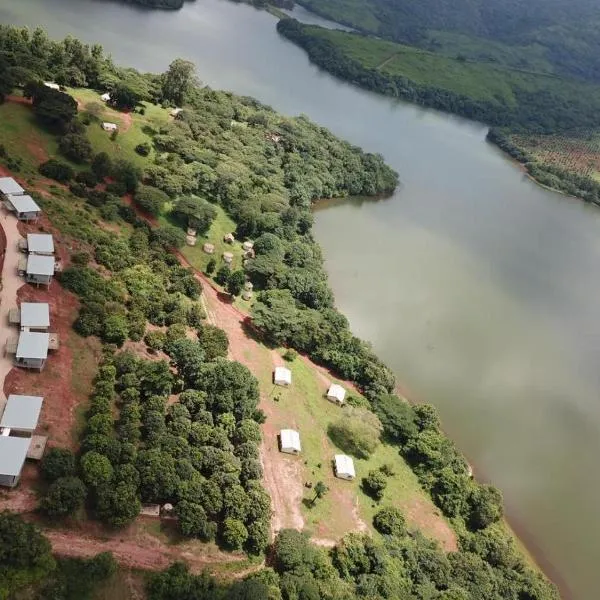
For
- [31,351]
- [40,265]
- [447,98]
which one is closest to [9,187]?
[40,265]

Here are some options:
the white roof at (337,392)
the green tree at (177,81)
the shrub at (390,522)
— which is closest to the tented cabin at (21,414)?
the white roof at (337,392)

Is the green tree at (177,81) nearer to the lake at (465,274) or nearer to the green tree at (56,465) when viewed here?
the lake at (465,274)

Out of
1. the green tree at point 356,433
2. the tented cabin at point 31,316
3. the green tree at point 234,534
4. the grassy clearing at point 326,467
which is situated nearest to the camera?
the green tree at point 234,534

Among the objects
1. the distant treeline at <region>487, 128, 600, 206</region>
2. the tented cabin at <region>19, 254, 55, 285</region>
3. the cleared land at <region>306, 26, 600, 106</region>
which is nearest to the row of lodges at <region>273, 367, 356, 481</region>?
the tented cabin at <region>19, 254, 55, 285</region>

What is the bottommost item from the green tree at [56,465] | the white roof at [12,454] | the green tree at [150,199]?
the green tree at [56,465]

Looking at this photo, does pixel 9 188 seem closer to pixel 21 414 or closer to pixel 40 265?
pixel 40 265

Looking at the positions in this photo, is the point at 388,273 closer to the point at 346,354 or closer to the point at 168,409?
the point at 346,354
